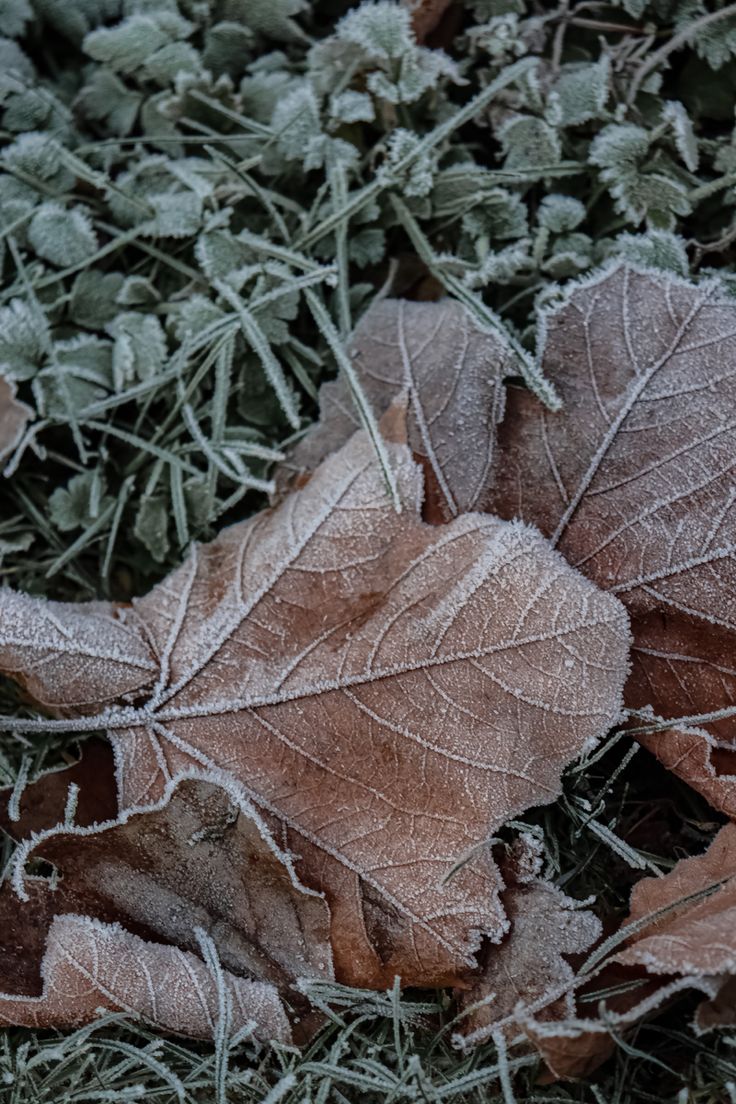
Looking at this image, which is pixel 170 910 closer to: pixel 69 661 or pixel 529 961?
pixel 69 661

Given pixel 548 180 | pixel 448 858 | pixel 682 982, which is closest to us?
pixel 682 982

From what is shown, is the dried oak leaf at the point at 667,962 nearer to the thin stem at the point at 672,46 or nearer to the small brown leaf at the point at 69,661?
the small brown leaf at the point at 69,661

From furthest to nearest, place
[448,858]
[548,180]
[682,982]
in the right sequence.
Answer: [548,180]
[448,858]
[682,982]

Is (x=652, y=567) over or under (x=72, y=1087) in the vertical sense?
over

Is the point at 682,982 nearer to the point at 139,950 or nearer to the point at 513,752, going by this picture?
the point at 513,752

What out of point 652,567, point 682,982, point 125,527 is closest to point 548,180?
point 652,567

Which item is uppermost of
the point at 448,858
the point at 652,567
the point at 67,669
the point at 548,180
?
the point at 548,180

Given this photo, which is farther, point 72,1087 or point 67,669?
point 67,669

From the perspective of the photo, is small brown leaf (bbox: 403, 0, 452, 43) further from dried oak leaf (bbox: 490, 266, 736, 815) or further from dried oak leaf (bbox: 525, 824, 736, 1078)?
dried oak leaf (bbox: 525, 824, 736, 1078)

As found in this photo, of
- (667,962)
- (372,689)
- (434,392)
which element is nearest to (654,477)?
(434,392)
